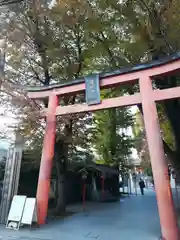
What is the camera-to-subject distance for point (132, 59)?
10688mm

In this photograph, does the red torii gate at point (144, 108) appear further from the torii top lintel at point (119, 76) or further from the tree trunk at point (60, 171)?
the tree trunk at point (60, 171)

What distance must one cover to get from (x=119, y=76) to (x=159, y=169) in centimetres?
347

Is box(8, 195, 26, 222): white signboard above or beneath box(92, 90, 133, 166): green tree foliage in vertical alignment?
beneath

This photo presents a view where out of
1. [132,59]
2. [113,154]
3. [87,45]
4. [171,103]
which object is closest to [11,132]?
[87,45]

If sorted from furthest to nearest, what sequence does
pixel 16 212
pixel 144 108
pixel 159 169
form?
pixel 16 212, pixel 144 108, pixel 159 169

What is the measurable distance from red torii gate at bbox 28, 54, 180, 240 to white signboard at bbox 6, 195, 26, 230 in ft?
1.90

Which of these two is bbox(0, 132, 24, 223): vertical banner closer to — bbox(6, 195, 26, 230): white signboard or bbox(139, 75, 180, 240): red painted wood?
bbox(6, 195, 26, 230): white signboard

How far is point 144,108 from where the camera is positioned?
745cm

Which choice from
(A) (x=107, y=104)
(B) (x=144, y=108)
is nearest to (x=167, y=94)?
(B) (x=144, y=108)

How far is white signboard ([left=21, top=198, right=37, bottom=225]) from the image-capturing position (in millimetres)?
7559

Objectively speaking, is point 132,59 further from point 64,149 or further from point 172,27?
point 64,149

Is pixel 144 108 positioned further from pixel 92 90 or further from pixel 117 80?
pixel 92 90

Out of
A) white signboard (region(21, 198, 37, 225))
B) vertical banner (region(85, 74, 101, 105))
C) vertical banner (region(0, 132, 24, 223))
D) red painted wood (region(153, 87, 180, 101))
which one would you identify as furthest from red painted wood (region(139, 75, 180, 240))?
vertical banner (region(0, 132, 24, 223))

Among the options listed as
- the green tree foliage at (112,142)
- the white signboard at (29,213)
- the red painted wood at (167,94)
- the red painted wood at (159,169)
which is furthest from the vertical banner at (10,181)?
the green tree foliage at (112,142)
